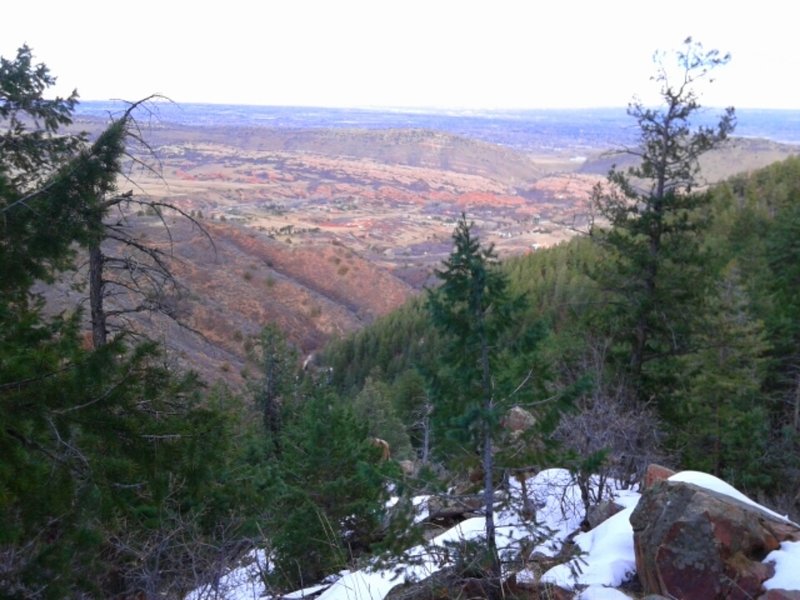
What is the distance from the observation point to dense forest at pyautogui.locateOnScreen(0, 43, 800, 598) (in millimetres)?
5059

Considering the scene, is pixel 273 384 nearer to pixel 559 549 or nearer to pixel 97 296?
pixel 97 296

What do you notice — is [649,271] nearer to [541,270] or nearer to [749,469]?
[749,469]

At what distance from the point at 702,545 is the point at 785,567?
2.14ft

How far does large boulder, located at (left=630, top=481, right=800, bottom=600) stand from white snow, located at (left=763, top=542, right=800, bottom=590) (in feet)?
0.16

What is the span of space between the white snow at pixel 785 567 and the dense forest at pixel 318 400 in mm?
1538

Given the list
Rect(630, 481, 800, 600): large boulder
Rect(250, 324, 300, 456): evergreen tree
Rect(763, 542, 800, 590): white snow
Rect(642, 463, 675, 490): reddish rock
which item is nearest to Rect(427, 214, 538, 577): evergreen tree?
Rect(630, 481, 800, 600): large boulder

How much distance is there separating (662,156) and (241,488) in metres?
9.56

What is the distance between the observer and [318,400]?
1095 centimetres

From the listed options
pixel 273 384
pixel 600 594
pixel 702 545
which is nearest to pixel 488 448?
pixel 600 594

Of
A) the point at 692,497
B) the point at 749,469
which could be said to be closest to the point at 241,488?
the point at 692,497

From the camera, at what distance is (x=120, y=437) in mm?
5086

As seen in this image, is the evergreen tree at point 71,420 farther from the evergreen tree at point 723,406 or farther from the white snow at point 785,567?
the evergreen tree at point 723,406

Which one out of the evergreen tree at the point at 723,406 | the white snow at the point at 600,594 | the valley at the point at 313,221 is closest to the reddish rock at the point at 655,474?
the white snow at the point at 600,594

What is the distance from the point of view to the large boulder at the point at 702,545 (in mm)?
5277
